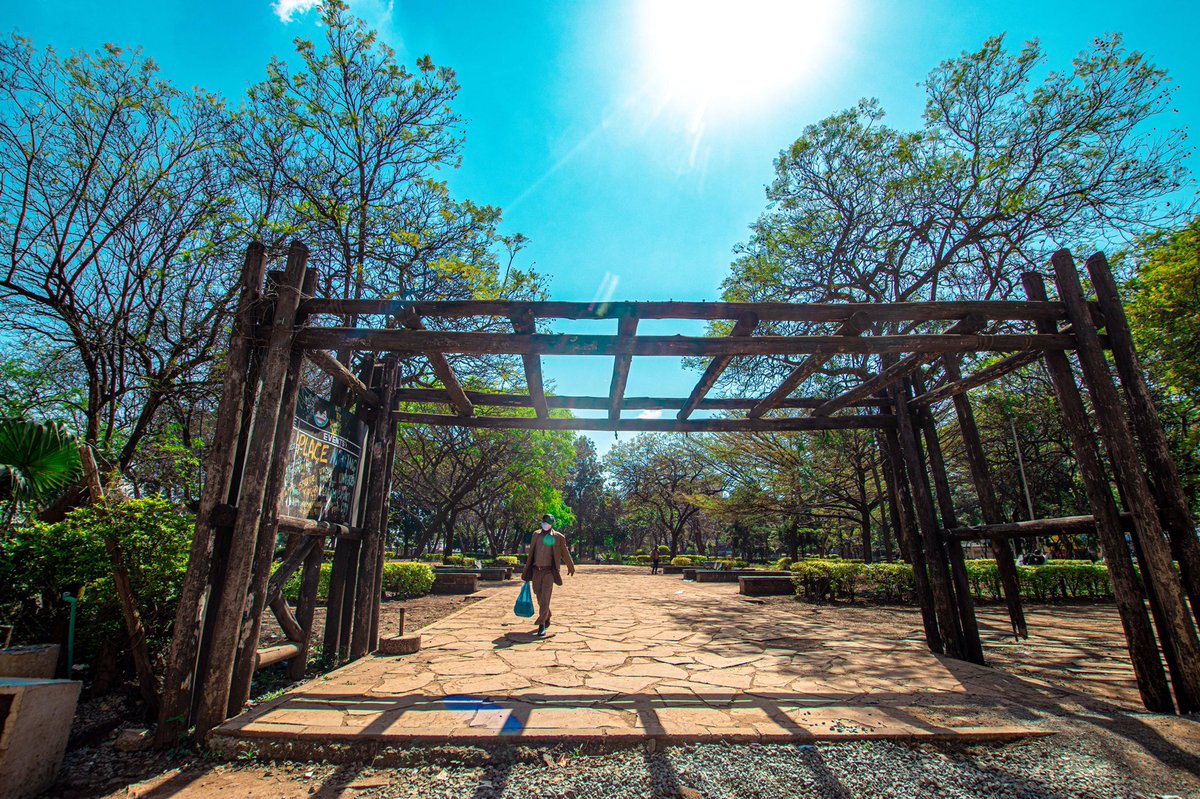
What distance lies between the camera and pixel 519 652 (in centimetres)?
612

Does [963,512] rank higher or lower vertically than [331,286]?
lower

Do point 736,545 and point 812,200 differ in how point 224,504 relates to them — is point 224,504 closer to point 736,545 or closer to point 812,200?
point 812,200

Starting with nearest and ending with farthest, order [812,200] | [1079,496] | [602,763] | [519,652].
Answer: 1. [602,763]
2. [519,652]
3. [812,200]
4. [1079,496]

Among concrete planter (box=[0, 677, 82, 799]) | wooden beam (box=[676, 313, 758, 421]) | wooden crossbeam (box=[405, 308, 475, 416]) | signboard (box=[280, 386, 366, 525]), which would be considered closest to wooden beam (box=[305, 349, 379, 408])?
signboard (box=[280, 386, 366, 525])

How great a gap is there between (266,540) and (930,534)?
6684mm

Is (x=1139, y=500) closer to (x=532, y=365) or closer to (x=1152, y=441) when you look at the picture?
(x=1152, y=441)

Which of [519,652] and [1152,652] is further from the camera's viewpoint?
[519,652]

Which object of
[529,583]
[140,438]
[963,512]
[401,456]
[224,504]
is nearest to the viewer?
[224,504]

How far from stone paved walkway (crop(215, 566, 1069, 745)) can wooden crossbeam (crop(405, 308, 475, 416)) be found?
9.14 ft

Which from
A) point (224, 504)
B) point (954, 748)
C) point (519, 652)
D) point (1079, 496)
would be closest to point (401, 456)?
point (519, 652)

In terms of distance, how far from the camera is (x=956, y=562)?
5.68 metres

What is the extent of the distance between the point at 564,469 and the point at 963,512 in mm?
Answer: 32732

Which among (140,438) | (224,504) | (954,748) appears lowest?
(954,748)

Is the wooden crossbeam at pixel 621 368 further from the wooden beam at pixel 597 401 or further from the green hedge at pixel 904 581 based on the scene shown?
the green hedge at pixel 904 581
